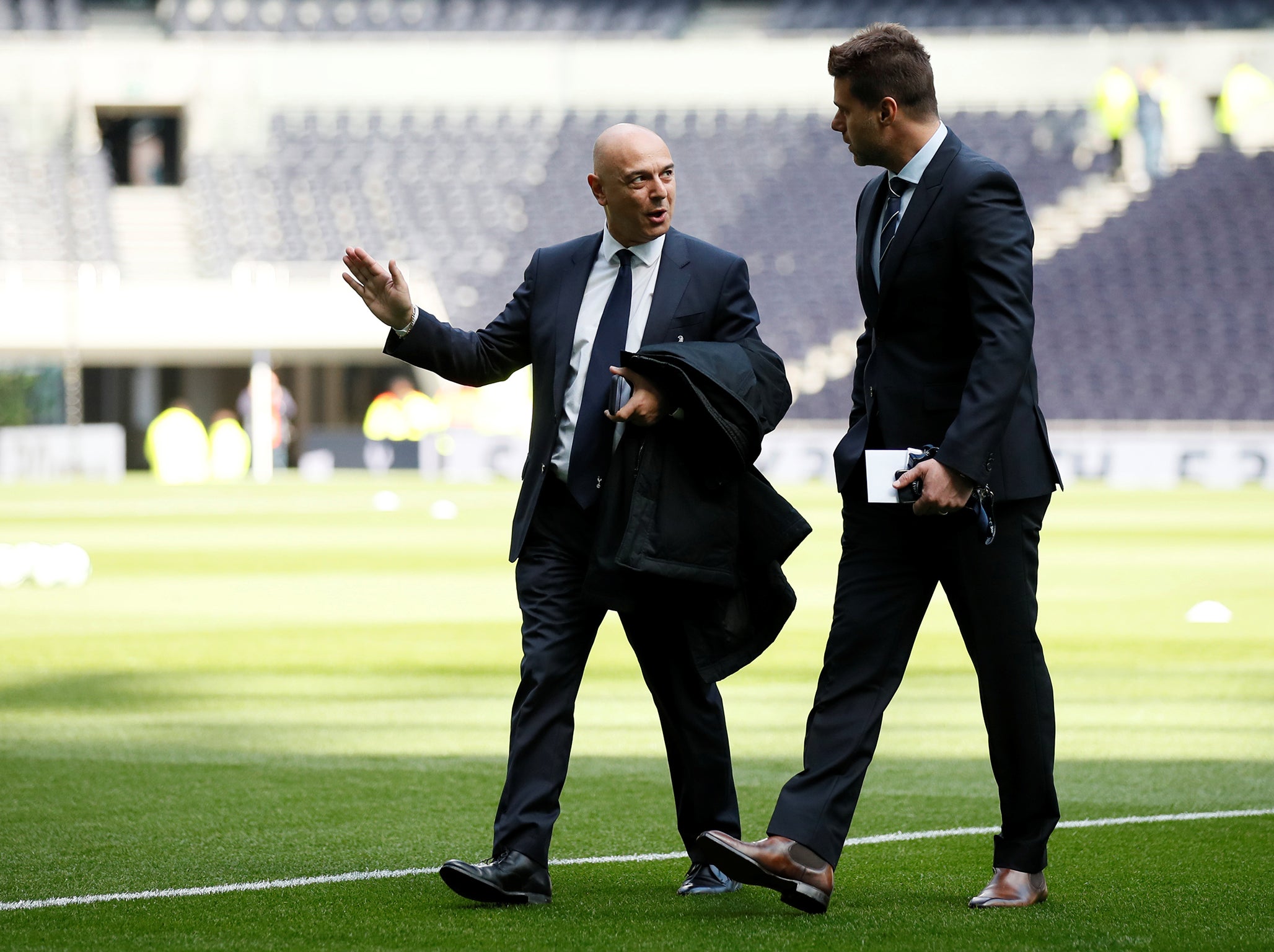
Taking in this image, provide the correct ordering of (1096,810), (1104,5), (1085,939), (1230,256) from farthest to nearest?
(1104,5)
(1230,256)
(1096,810)
(1085,939)

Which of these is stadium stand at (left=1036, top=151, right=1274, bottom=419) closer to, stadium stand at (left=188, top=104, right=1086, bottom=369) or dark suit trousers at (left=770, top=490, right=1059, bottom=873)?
stadium stand at (left=188, top=104, right=1086, bottom=369)

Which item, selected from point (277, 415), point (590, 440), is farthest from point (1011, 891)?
point (277, 415)

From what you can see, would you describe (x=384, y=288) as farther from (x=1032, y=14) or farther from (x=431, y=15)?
(x=1032, y=14)

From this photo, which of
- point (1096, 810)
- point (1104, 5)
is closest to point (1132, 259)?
point (1104, 5)

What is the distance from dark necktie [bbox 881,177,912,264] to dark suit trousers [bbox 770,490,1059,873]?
24.2 inches

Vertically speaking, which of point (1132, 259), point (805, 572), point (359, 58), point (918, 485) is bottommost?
point (805, 572)

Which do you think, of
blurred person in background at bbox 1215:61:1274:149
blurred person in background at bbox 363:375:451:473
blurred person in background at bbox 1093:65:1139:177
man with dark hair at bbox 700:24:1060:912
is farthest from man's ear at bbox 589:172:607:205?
blurred person in background at bbox 1215:61:1274:149

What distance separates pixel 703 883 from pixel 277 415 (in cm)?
3377

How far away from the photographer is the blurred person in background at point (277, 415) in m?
37.4

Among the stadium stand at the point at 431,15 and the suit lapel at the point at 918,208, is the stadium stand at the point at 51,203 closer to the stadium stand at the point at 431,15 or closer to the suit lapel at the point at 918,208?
the stadium stand at the point at 431,15

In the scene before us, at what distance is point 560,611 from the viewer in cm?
479

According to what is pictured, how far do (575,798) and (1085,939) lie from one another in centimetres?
257

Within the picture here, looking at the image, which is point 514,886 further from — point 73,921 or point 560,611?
point 73,921

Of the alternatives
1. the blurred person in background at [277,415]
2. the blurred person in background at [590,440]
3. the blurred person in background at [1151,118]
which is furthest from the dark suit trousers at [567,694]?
the blurred person in background at [1151,118]
